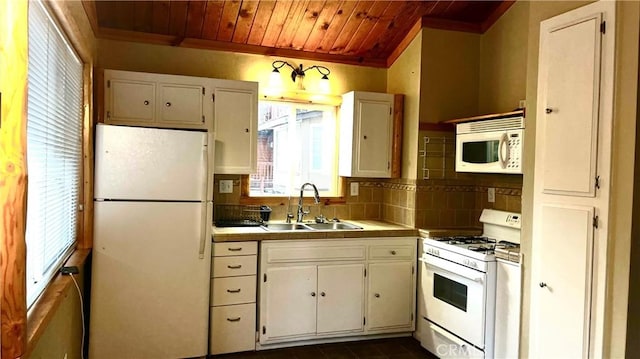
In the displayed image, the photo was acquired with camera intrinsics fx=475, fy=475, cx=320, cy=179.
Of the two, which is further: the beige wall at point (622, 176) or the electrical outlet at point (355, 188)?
the electrical outlet at point (355, 188)

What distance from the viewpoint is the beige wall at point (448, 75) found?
12.5ft

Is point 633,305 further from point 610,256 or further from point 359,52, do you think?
point 359,52

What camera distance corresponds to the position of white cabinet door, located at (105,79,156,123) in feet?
11.1

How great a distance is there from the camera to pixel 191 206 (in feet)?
10.3

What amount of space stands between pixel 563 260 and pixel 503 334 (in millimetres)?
728

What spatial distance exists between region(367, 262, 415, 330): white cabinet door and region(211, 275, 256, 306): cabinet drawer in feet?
3.01

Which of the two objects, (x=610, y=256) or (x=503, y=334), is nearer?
(x=610, y=256)

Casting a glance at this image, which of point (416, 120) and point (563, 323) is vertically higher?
point (416, 120)

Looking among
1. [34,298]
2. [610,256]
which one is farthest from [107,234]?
[610,256]

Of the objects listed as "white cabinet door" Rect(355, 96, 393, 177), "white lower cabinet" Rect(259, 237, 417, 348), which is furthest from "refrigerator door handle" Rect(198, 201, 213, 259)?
"white cabinet door" Rect(355, 96, 393, 177)

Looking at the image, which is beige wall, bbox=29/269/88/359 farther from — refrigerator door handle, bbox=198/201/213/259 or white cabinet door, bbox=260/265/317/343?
white cabinet door, bbox=260/265/317/343

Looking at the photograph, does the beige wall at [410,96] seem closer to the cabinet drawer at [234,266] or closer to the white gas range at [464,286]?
the white gas range at [464,286]

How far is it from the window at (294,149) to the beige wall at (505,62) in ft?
4.33

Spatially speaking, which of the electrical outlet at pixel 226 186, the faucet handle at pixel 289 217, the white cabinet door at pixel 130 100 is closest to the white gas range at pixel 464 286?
the faucet handle at pixel 289 217
